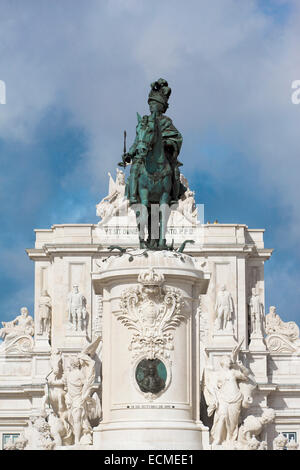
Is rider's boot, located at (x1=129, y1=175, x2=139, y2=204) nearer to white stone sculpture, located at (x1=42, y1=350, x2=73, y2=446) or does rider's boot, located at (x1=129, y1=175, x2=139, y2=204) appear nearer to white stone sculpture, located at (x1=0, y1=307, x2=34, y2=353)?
white stone sculpture, located at (x1=42, y1=350, x2=73, y2=446)

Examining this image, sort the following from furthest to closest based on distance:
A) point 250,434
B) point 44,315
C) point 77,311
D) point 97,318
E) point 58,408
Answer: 1. point 44,315
2. point 97,318
3. point 77,311
4. point 58,408
5. point 250,434

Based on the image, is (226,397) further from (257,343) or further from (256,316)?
(256,316)

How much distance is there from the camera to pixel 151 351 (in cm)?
2388

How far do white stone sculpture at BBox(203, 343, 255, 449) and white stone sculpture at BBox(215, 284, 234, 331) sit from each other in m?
37.5

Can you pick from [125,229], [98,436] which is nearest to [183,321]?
[98,436]

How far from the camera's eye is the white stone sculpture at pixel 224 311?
62469mm

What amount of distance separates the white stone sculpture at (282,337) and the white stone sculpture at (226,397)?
38599 millimetres

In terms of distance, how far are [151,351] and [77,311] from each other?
1512 inches

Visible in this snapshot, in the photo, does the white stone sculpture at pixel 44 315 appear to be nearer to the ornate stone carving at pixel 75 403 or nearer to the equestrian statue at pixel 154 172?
the ornate stone carving at pixel 75 403

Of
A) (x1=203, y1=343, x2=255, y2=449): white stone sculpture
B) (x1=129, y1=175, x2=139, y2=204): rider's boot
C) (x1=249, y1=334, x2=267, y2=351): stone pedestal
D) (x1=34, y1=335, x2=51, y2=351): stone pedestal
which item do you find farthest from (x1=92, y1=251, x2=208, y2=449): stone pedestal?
(x1=249, y1=334, x2=267, y2=351): stone pedestal

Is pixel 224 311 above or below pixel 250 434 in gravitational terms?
above

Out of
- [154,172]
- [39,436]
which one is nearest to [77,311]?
[154,172]
